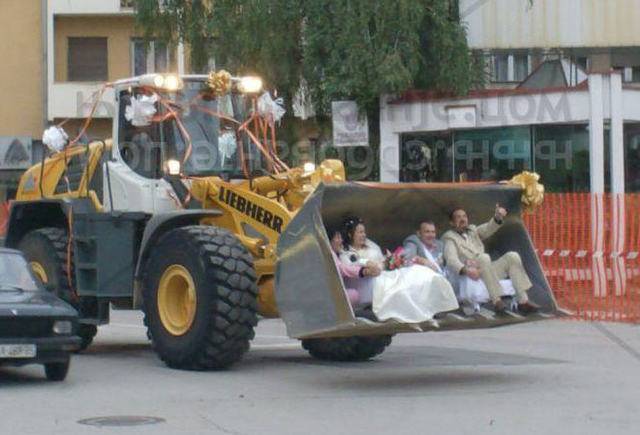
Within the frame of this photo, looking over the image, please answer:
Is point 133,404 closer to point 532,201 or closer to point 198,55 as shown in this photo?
point 532,201

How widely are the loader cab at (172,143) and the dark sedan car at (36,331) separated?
2.54 m

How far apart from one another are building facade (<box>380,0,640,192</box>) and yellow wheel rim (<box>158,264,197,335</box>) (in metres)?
11.9

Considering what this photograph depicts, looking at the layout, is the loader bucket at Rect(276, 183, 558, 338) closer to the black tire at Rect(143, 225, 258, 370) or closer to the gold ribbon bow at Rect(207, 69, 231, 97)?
the black tire at Rect(143, 225, 258, 370)

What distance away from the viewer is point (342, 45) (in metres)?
26.9

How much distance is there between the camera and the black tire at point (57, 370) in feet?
48.5

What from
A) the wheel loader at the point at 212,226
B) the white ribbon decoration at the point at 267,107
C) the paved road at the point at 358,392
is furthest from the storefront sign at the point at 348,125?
the white ribbon decoration at the point at 267,107

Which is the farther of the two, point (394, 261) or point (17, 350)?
point (394, 261)

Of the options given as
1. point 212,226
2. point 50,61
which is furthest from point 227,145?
point 50,61

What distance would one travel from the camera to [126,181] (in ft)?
57.2

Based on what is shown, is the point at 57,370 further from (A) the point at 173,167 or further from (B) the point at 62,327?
(A) the point at 173,167

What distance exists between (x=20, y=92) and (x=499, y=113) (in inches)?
788

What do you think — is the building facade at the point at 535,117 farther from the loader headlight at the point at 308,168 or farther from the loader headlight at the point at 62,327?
the loader headlight at the point at 62,327

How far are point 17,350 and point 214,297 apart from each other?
211cm

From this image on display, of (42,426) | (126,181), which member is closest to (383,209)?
(126,181)
